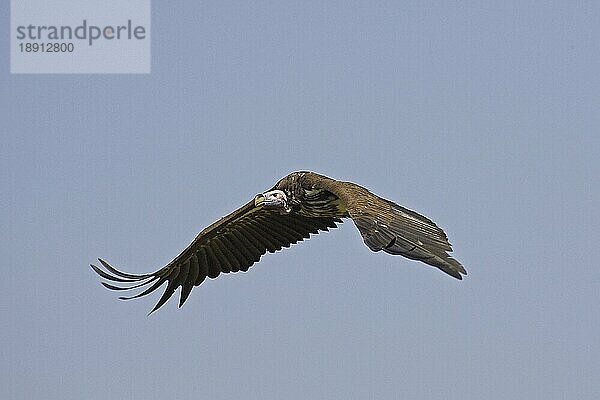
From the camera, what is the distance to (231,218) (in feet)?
75.3

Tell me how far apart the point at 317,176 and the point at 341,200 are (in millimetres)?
1190

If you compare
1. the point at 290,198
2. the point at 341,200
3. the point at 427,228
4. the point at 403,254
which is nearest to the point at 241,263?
the point at 290,198

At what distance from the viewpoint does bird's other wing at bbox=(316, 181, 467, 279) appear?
15812 millimetres

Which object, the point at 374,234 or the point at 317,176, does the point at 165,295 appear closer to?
the point at 317,176

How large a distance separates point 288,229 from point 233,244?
0.98 metres

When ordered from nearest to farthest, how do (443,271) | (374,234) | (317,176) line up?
(443,271), (374,234), (317,176)

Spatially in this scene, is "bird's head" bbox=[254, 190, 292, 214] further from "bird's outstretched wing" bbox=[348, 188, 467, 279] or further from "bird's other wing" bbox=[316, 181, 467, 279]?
"bird's outstretched wing" bbox=[348, 188, 467, 279]

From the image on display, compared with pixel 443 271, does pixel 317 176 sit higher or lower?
higher

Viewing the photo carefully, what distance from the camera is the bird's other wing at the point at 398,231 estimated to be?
1581 centimetres

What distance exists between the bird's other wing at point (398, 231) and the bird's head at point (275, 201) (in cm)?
212

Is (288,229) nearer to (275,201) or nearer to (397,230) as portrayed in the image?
(275,201)

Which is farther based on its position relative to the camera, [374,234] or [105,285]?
[105,285]

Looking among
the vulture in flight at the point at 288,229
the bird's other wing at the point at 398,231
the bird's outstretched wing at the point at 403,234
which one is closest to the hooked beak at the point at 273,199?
the vulture in flight at the point at 288,229

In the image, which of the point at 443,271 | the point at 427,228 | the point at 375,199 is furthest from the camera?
the point at 375,199
